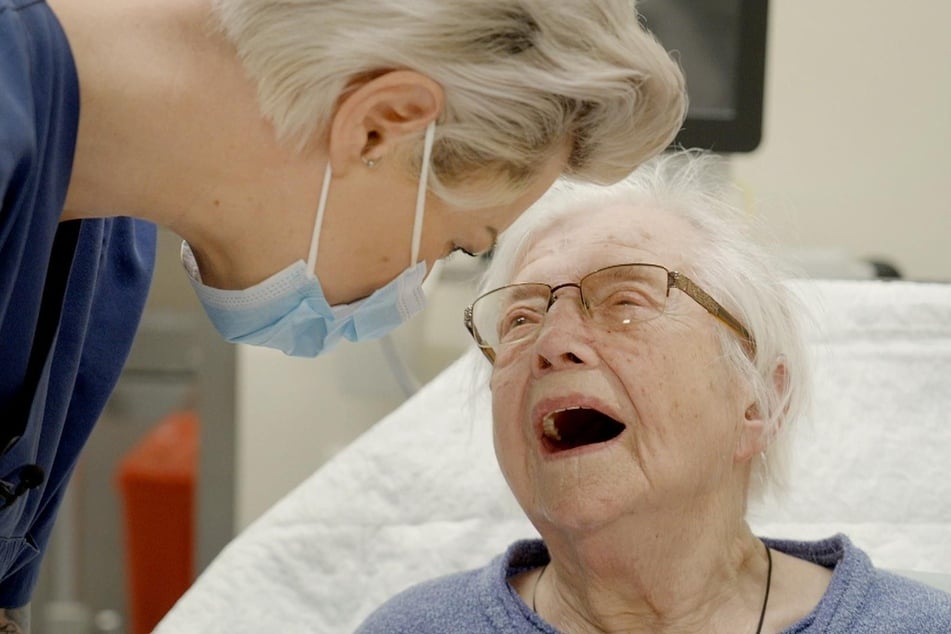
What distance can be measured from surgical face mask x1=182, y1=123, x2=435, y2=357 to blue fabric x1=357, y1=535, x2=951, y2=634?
392 millimetres

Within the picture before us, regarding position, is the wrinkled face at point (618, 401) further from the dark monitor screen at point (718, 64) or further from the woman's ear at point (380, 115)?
the dark monitor screen at point (718, 64)

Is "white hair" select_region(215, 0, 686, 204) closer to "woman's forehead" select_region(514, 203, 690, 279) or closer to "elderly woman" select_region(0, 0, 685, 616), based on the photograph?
"elderly woman" select_region(0, 0, 685, 616)

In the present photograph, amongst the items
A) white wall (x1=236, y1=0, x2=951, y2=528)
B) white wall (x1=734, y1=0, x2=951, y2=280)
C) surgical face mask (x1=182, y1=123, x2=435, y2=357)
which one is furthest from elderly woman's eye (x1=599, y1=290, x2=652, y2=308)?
white wall (x1=734, y1=0, x2=951, y2=280)

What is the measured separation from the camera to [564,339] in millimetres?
1468

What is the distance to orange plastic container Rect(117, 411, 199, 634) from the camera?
315cm

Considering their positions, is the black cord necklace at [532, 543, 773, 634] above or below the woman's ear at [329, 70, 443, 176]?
below

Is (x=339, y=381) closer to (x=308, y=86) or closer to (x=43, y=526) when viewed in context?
(x=43, y=526)

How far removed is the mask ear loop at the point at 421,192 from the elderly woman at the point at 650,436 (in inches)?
11.0

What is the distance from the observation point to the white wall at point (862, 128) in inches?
108

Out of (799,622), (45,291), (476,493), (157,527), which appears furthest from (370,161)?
(157,527)

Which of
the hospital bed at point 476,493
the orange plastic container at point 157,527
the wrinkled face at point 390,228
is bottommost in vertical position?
the orange plastic container at point 157,527

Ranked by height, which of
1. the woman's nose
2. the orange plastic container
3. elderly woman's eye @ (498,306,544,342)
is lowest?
the orange plastic container

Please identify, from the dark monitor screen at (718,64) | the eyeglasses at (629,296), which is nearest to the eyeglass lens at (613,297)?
the eyeglasses at (629,296)

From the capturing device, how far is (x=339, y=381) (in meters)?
2.46
